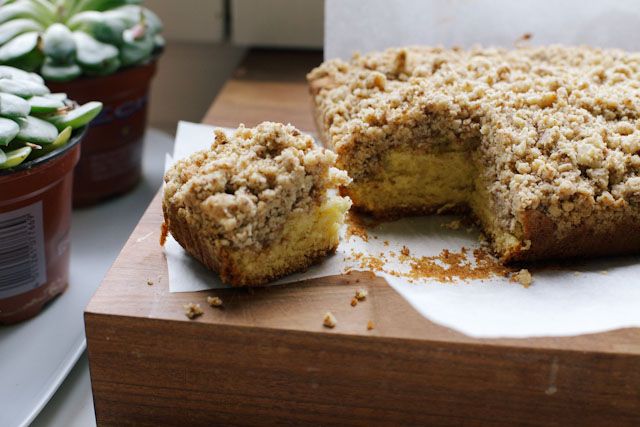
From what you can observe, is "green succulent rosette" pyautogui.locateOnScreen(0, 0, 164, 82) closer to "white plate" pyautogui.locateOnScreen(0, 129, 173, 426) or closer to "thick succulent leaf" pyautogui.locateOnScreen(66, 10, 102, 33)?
"thick succulent leaf" pyautogui.locateOnScreen(66, 10, 102, 33)

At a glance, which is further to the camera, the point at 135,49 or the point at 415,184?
the point at 135,49

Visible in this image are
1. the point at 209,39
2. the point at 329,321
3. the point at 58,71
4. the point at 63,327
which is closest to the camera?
the point at 329,321

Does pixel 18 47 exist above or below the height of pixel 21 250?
above

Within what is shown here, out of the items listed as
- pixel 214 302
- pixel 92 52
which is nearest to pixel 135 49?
pixel 92 52

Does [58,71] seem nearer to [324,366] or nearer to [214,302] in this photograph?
[214,302]

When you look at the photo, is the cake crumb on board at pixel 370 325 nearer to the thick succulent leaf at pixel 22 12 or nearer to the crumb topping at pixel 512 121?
the crumb topping at pixel 512 121

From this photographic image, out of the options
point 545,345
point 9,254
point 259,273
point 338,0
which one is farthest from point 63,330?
point 338,0
